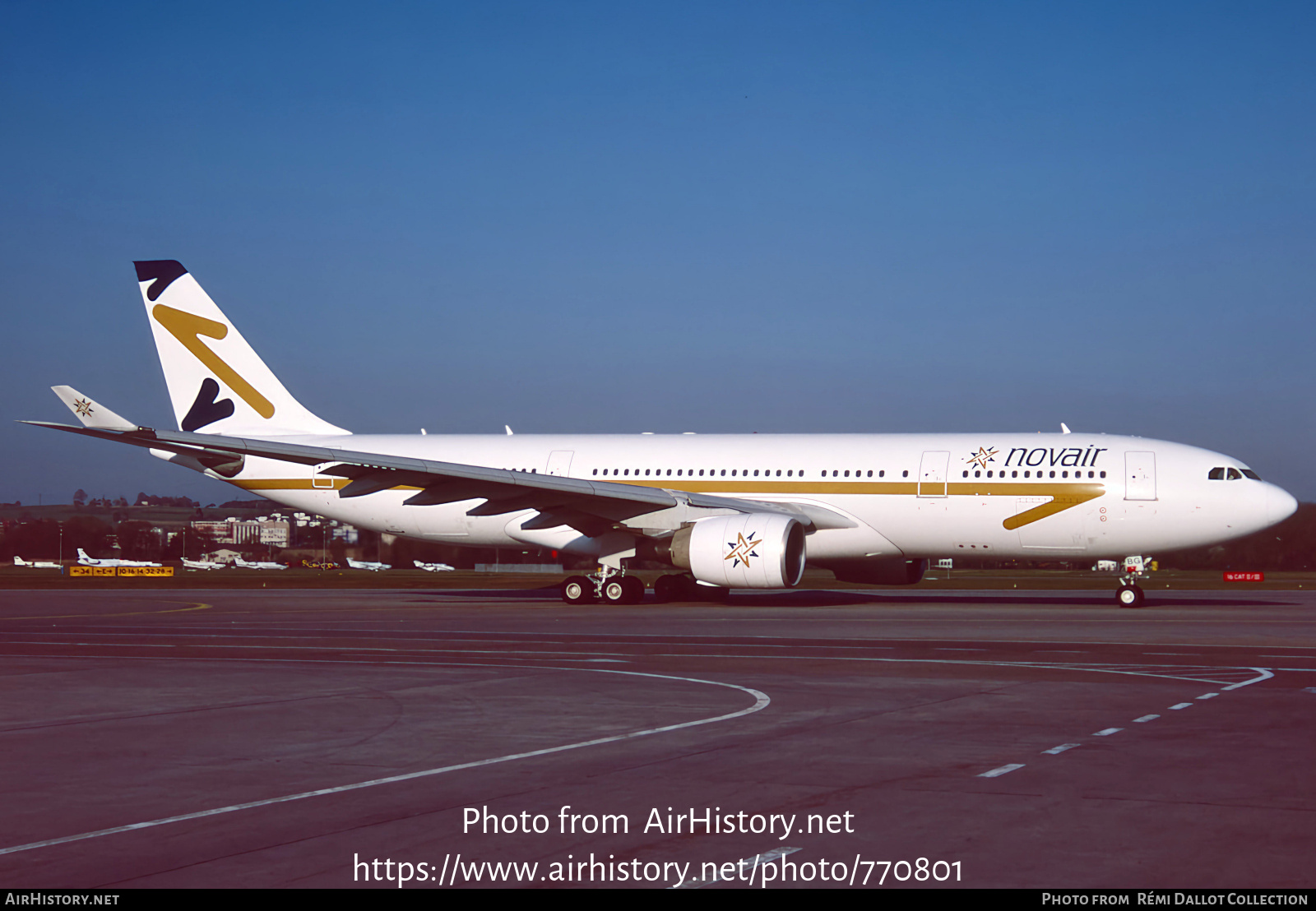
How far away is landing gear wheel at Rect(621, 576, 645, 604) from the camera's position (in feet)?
97.3

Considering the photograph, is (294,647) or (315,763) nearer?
(315,763)

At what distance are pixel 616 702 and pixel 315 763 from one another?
12.8 ft

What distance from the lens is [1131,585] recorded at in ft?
91.5

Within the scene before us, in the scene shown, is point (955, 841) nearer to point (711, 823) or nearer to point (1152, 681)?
point (711, 823)

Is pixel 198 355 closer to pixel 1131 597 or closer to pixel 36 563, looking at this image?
pixel 1131 597

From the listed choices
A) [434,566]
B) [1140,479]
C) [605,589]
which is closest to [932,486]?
[1140,479]

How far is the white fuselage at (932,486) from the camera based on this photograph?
2680 cm

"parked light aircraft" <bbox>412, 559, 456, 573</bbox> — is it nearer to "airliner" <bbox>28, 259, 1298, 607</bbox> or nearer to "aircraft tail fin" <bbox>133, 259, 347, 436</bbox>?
"aircraft tail fin" <bbox>133, 259, 347, 436</bbox>

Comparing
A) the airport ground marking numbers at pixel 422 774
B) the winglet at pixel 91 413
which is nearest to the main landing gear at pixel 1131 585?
the airport ground marking numbers at pixel 422 774

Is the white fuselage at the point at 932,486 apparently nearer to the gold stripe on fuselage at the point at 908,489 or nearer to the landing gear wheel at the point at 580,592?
the gold stripe on fuselage at the point at 908,489

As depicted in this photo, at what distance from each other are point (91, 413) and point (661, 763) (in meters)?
21.5

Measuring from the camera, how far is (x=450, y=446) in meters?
33.2
